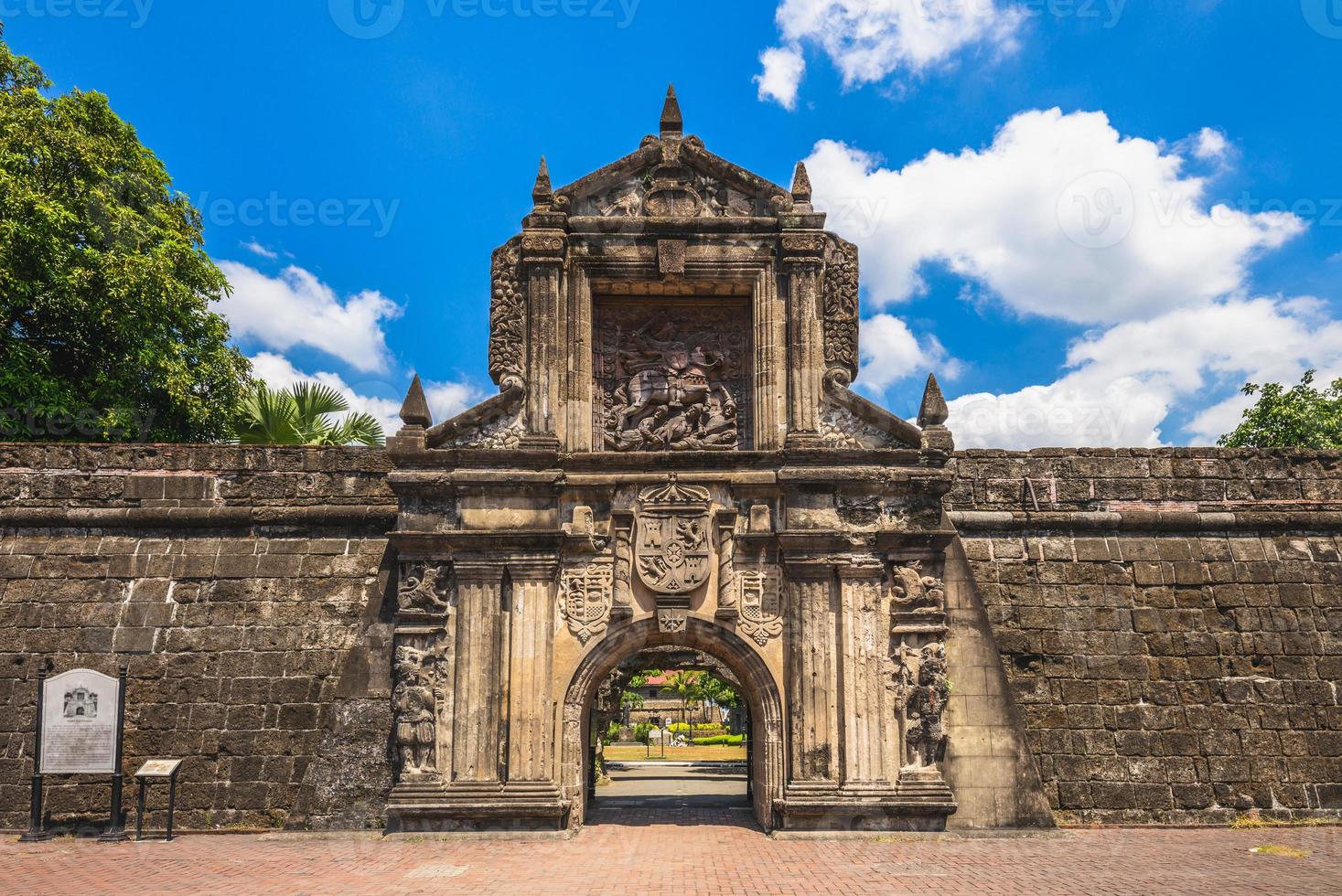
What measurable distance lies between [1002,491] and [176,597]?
10.9 metres

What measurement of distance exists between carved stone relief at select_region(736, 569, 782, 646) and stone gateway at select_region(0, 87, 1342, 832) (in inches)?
1.3

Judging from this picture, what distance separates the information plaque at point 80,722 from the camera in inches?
409

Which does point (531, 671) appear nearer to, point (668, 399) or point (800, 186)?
point (668, 399)

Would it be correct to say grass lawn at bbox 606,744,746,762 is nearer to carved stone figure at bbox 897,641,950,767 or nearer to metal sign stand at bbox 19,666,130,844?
carved stone figure at bbox 897,641,950,767

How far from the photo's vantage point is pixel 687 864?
927cm

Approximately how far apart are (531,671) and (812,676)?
10.6ft

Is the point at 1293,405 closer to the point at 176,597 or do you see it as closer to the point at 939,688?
the point at 939,688

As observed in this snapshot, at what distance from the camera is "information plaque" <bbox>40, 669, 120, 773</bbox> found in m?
10.4

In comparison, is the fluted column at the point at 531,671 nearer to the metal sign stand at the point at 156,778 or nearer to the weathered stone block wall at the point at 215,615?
the weathered stone block wall at the point at 215,615

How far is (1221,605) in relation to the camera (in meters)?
12.4

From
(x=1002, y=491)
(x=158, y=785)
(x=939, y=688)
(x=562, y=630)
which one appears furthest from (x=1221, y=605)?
(x=158, y=785)

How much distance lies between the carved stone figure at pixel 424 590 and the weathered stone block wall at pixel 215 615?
0.62 meters

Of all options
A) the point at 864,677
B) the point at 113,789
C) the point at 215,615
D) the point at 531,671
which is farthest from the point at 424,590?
the point at 864,677

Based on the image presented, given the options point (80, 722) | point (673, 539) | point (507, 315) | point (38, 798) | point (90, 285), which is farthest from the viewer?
point (90, 285)
